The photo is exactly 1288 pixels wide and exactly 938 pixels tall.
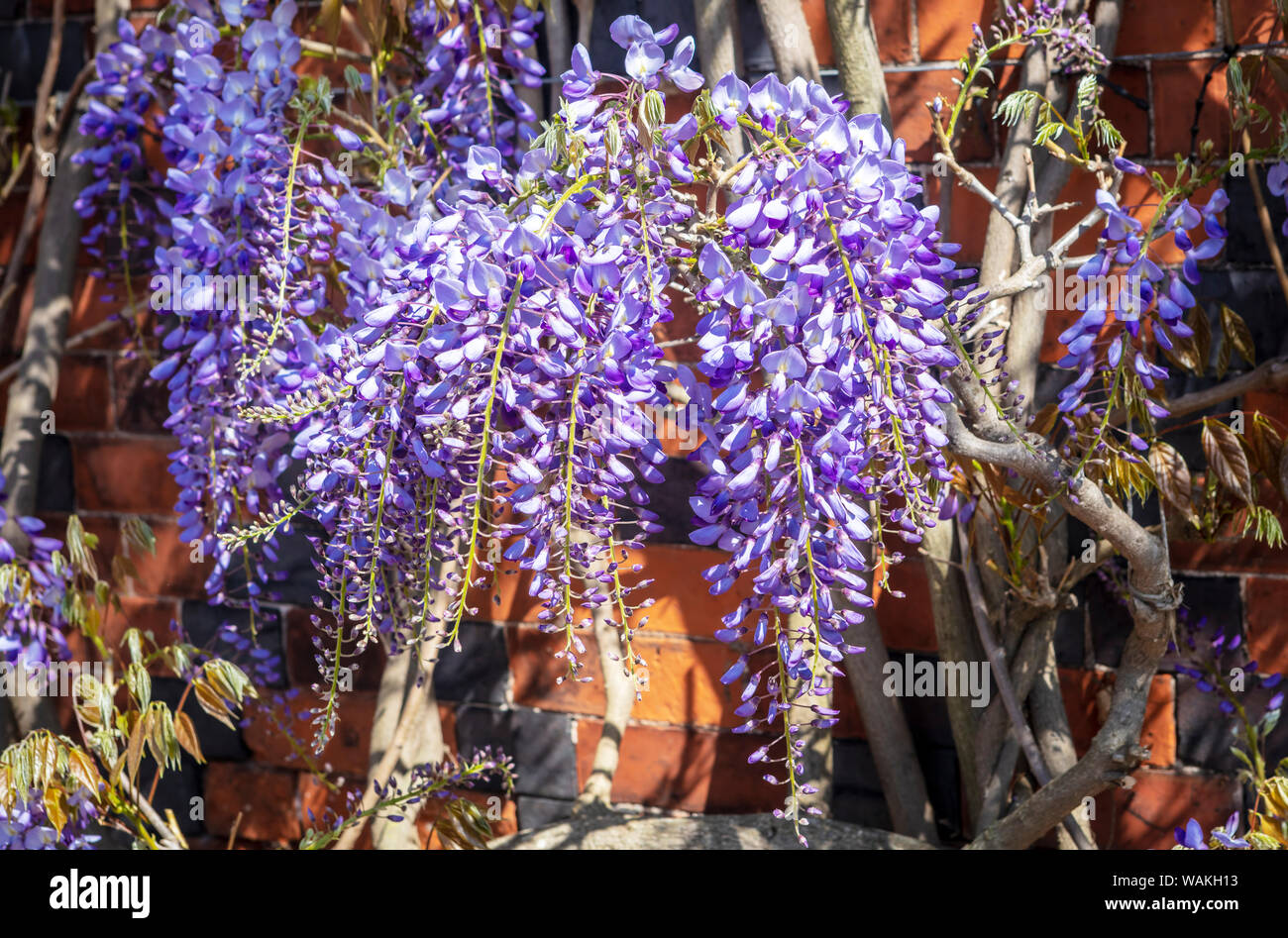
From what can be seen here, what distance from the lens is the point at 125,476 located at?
5.31ft

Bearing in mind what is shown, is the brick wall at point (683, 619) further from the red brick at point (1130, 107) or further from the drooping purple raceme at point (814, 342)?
the drooping purple raceme at point (814, 342)

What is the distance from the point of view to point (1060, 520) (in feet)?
3.63

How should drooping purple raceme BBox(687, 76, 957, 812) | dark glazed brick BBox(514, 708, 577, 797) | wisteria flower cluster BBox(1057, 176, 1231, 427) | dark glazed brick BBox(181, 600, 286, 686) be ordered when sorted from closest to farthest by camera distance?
drooping purple raceme BBox(687, 76, 957, 812)
wisteria flower cluster BBox(1057, 176, 1231, 427)
dark glazed brick BBox(514, 708, 577, 797)
dark glazed brick BBox(181, 600, 286, 686)

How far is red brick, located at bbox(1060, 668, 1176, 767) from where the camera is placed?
1.25m

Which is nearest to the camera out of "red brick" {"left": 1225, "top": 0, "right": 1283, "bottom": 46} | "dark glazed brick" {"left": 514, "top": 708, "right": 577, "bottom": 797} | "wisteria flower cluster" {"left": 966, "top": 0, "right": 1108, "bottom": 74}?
"wisteria flower cluster" {"left": 966, "top": 0, "right": 1108, "bottom": 74}

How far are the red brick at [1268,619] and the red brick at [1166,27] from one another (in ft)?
1.84

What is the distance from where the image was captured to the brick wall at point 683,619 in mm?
1171

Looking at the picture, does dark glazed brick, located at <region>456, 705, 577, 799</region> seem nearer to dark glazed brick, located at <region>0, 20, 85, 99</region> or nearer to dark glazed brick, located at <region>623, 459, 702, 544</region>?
dark glazed brick, located at <region>623, 459, 702, 544</region>

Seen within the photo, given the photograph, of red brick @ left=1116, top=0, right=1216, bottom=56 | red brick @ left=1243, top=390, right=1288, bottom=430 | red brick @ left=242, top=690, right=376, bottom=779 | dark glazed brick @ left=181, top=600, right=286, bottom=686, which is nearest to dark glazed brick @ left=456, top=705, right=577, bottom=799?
red brick @ left=242, top=690, right=376, bottom=779

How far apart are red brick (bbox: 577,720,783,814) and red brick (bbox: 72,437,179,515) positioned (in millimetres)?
691

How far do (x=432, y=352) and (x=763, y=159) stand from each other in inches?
11.1

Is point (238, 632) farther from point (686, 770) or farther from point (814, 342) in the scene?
point (814, 342)

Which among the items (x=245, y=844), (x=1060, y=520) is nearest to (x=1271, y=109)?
(x=1060, y=520)

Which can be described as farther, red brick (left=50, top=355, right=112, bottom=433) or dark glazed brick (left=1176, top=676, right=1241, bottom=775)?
red brick (left=50, top=355, right=112, bottom=433)
